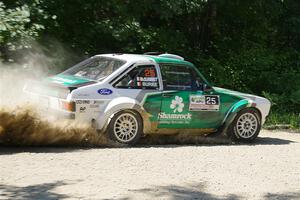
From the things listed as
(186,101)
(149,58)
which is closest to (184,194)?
(186,101)

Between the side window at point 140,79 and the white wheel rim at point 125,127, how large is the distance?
0.58 metres

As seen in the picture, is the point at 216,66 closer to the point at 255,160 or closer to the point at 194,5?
the point at 194,5

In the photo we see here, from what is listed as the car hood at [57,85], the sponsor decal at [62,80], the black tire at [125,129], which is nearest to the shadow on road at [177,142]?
the black tire at [125,129]

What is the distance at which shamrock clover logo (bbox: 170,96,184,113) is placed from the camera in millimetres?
10805

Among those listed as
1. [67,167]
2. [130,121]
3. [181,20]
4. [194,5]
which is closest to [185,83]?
[130,121]

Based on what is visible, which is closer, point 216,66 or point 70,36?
point 70,36

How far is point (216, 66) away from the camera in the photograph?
57.8 feet

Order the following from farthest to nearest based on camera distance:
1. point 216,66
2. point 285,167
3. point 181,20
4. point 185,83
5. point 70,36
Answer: point 181,20
point 216,66
point 70,36
point 185,83
point 285,167

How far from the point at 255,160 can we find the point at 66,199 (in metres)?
4.07

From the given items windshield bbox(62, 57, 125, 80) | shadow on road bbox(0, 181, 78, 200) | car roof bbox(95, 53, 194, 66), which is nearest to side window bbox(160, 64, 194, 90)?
car roof bbox(95, 53, 194, 66)

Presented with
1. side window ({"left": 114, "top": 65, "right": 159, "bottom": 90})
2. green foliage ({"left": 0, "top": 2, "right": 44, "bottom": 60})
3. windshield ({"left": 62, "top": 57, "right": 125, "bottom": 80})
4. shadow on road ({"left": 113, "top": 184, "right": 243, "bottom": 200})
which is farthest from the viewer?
green foliage ({"left": 0, "top": 2, "right": 44, "bottom": 60})

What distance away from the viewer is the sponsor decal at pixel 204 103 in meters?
11.0

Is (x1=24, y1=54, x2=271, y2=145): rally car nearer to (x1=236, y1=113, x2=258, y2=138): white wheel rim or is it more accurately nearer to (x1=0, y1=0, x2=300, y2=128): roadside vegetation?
(x1=236, y1=113, x2=258, y2=138): white wheel rim

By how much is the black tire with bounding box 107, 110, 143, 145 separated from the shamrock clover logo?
0.75m
